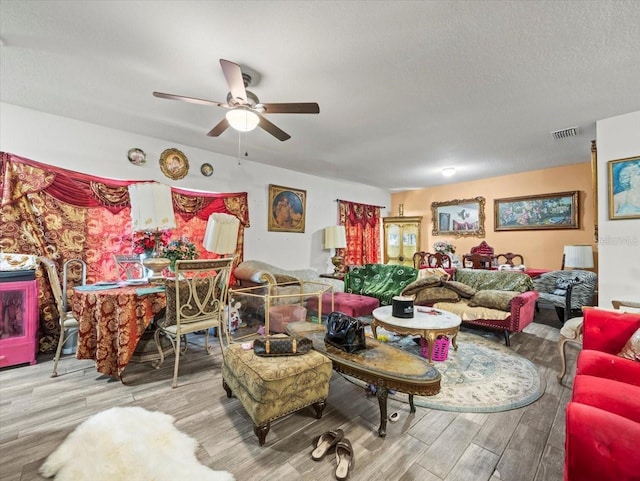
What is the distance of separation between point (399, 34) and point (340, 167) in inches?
130

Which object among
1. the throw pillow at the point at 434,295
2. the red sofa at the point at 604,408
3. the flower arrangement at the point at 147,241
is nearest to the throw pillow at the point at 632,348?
the red sofa at the point at 604,408

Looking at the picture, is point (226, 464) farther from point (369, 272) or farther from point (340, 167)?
point (340, 167)

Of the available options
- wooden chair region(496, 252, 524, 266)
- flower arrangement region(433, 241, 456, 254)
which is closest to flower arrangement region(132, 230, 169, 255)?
flower arrangement region(433, 241, 456, 254)

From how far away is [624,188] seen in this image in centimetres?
293

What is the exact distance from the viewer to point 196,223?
4125mm

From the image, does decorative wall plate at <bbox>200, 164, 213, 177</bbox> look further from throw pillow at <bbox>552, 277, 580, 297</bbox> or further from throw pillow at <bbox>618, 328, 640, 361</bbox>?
throw pillow at <bbox>552, 277, 580, 297</bbox>

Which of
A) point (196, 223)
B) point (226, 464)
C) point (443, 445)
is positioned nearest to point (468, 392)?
point (443, 445)

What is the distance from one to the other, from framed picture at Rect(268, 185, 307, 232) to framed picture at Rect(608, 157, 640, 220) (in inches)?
170

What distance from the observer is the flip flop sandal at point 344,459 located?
1401 mm

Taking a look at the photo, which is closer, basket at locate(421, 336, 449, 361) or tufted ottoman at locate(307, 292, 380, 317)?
basket at locate(421, 336, 449, 361)

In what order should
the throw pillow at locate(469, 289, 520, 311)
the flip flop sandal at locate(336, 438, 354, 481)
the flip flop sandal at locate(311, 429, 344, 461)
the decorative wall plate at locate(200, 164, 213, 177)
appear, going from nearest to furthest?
the flip flop sandal at locate(336, 438, 354, 481) < the flip flop sandal at locate(311, 429, 344, 461) < the throw pillow at locate(469, 289, 520, 311) < the decorative wall plate at locate(200, 164, 213, 177)

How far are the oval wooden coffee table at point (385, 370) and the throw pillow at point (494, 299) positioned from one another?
199 cm

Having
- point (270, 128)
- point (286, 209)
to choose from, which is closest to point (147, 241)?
point (270, 128)

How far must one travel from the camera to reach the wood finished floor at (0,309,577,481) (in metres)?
1.47
